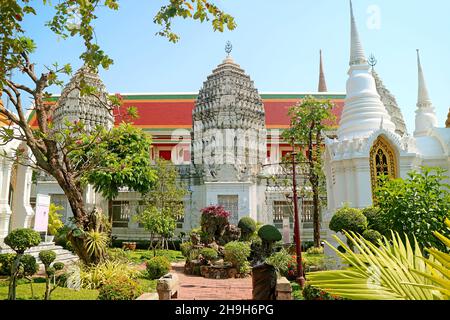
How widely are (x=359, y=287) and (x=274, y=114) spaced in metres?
28.7

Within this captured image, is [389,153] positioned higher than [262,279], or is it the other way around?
[389,153]

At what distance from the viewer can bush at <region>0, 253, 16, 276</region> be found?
849 centimetres

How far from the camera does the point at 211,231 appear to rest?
46.4 ft

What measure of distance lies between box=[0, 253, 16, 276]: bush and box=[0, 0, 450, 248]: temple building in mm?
2901

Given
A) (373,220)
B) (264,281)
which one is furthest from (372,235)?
(264,281)

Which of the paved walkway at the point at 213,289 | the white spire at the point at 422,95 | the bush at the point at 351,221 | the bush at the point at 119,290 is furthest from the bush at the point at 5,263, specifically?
the white spire at the point at 422,95

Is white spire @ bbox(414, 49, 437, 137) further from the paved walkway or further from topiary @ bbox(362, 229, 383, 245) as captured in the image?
the paved walkway

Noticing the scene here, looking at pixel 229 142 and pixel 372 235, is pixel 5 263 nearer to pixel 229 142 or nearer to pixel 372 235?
pixel 372 235

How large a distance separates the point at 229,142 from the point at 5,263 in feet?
48.5

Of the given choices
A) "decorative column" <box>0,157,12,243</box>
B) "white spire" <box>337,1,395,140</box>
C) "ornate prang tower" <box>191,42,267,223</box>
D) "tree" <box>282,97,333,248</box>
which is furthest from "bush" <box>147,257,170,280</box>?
"ornate prang tower" <box>191,42,267,223</box>

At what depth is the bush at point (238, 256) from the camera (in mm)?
11031

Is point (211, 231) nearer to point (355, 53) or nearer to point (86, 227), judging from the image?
point (86, 227)
